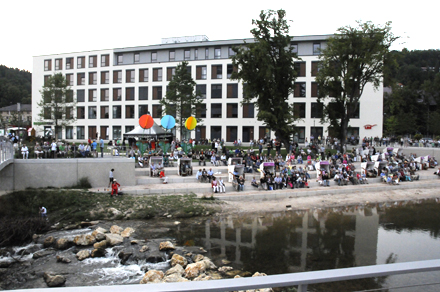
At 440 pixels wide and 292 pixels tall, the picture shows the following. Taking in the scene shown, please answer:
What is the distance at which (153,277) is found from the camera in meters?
11.7

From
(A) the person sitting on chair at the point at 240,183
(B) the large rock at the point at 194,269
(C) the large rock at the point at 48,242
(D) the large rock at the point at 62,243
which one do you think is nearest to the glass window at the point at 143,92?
(A) the person sitting on chair at the point at 240,183

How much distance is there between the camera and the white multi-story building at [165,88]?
52.1m

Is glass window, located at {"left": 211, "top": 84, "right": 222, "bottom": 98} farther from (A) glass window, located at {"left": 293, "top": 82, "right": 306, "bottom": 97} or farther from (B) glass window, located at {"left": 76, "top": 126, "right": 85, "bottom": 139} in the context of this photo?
(B) glass window, located at {"left": 76, "top": 126, "right": 85, "bottom": 139}

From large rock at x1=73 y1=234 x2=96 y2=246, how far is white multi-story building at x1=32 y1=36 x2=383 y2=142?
36757 mm

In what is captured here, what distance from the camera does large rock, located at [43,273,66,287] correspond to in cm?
1167

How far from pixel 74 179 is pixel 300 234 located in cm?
1632

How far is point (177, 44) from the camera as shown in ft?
185

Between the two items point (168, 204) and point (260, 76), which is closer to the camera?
point (168, 204)

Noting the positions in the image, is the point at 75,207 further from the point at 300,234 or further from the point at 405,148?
the point at 405,148

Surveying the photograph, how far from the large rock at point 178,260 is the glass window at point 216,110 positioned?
4260 cm

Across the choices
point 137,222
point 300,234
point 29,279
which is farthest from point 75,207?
point 300,234

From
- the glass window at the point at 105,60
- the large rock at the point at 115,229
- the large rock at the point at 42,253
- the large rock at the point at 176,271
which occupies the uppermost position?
the glass window at the point at 105,60

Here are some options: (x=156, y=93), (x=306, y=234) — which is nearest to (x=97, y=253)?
(x=306, y=234)

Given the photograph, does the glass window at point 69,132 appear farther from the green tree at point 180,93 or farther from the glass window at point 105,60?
the green tree at point 180,93
